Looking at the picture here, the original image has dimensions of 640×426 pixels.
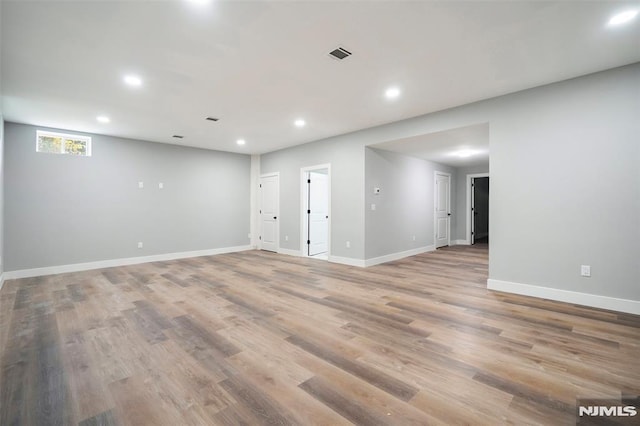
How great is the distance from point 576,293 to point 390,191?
11.8 feet

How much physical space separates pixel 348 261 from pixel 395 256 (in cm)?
127

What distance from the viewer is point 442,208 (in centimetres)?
842

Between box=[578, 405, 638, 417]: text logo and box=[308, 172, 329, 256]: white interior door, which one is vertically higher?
box=[308, 172, 329, 256]: white interior door

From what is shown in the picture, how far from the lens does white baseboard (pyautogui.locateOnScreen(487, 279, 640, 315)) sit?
9.94ft

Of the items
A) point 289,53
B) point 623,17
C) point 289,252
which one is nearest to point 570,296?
point 623,17

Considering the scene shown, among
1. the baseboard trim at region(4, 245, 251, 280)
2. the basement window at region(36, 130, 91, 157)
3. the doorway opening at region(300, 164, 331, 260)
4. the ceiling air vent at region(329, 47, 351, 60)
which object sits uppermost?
the ceiling air vent at region(329, 47, 351, 60)

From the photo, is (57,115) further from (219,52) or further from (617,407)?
(617,407)

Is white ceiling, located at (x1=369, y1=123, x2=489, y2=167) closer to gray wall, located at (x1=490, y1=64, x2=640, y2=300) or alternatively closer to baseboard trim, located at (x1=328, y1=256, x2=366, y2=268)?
gray wall, located at (x1=490, y1=64, x2=640, y2=300)

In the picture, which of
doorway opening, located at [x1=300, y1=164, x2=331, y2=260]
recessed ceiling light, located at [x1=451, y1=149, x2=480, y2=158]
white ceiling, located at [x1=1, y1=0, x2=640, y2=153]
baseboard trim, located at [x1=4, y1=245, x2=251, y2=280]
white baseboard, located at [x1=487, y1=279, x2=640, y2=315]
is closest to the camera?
white ceiling, located at [x1=1, y1=0, x2=640, y2=153]

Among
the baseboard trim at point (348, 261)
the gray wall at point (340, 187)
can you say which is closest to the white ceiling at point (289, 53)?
the gray wall at point (340, 187)

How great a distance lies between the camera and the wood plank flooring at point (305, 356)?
1.62 m

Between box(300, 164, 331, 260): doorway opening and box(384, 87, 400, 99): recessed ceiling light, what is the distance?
2918mm

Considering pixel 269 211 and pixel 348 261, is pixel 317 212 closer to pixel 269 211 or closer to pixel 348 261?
pixel 269 211

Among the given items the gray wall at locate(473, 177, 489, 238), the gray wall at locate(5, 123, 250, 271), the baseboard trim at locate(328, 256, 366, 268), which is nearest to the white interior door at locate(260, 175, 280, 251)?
the gray wall at locate(5, 123, 250, 271)
